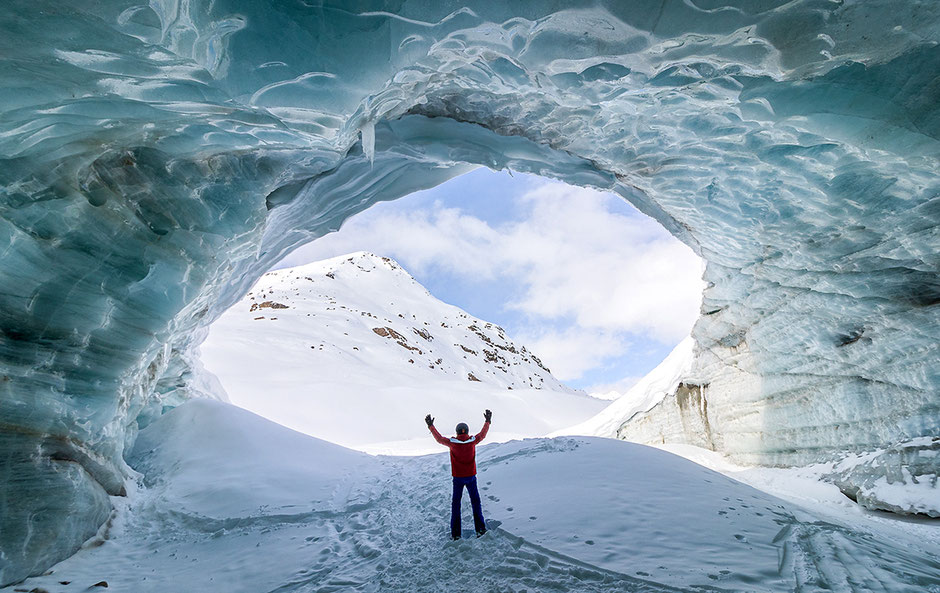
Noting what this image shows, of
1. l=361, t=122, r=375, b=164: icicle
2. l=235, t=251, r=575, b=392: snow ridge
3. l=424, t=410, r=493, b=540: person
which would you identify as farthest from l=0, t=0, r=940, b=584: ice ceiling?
l=235, t=251, r=575, b=392: snow ridge

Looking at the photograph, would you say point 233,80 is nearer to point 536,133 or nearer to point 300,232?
point 536,133

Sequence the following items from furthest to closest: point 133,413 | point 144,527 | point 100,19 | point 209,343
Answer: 1. point 209,343
2. point 133,413
3. point 144,527
4. point 100,19

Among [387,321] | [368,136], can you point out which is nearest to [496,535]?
[368,136]

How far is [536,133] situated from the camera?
5.71 meters

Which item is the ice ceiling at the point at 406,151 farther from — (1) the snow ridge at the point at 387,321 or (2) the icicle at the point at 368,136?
(1) the snow ridge at the point at 387,321

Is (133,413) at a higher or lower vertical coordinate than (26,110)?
lower

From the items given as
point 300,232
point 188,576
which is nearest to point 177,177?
point 300,232

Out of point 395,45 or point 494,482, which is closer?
point 395,45

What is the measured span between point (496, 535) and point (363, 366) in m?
21.5

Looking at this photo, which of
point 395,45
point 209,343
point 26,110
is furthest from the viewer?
point 209,343

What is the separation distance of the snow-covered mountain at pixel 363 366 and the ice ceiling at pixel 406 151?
8791 millimetres

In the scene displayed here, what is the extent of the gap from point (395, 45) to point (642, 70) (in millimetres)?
2117

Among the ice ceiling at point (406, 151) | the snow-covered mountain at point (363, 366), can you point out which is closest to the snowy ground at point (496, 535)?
the ice ceiling at point (406, 151)

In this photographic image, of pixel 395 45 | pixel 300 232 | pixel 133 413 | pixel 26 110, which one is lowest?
pixel 133 413
